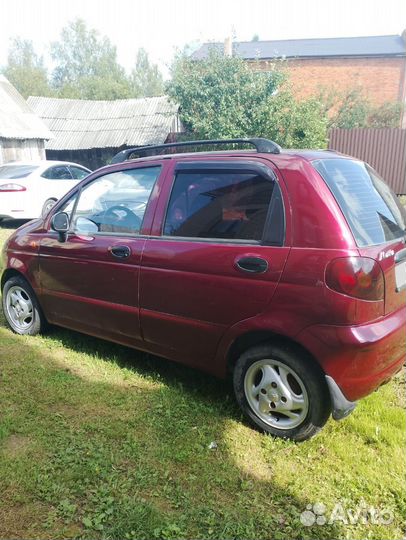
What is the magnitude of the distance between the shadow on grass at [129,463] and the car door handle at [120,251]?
1.01 m

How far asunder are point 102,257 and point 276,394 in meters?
1.69

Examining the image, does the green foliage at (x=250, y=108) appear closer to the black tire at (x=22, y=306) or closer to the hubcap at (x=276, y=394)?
the black tire at (x=22, y=306)

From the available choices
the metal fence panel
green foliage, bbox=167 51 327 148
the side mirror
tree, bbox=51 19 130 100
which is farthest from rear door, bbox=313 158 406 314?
tree, bbox=51 19 130 100

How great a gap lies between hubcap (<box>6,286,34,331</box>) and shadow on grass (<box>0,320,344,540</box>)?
703 millimetres

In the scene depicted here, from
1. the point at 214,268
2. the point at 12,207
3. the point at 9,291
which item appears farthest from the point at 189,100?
the point at 214,268

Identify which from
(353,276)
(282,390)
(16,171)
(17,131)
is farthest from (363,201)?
(17,131)

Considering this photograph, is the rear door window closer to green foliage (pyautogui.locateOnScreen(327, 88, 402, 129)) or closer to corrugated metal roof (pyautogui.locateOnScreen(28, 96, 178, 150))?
corrugated metal roof (pyautogui.locateOnScreen(28, 96, 178, 150))

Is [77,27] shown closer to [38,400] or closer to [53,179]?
[53,179]

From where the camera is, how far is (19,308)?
441 cm

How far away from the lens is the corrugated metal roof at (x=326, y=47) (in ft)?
106

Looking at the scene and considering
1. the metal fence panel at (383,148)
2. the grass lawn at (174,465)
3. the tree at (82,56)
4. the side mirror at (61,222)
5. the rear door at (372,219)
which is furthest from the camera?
the tree at (82,56)

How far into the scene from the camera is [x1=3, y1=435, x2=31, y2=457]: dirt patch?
266cm

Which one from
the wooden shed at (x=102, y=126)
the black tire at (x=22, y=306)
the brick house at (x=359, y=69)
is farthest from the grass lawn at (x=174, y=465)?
the brick house at (x=359, y=69)

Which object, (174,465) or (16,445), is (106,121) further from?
(174,465)
